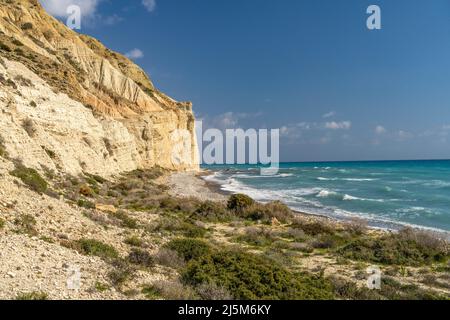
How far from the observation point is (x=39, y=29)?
49250 mm

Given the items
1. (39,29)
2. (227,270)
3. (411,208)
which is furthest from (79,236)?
(39,29)

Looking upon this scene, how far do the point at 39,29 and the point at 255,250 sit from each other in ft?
167

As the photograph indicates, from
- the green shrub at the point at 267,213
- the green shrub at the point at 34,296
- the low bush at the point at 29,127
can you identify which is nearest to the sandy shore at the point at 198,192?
the green shrub at the point at 267,213

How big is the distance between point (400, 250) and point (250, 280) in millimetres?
A: 8211

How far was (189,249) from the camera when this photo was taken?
34.4 ft

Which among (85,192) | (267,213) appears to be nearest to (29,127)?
(85,192)

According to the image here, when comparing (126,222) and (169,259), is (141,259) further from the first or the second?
(126,222)

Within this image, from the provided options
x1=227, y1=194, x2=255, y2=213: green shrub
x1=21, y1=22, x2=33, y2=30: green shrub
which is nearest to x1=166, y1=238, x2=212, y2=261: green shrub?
x1=227, y1=194, x2=255, y2=213: green shrub

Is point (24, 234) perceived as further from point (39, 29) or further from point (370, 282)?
point (39, 29)

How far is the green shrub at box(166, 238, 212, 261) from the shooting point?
10.1 metres

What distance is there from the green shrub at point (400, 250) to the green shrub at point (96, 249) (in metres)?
8.52

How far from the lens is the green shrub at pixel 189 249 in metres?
10.1
